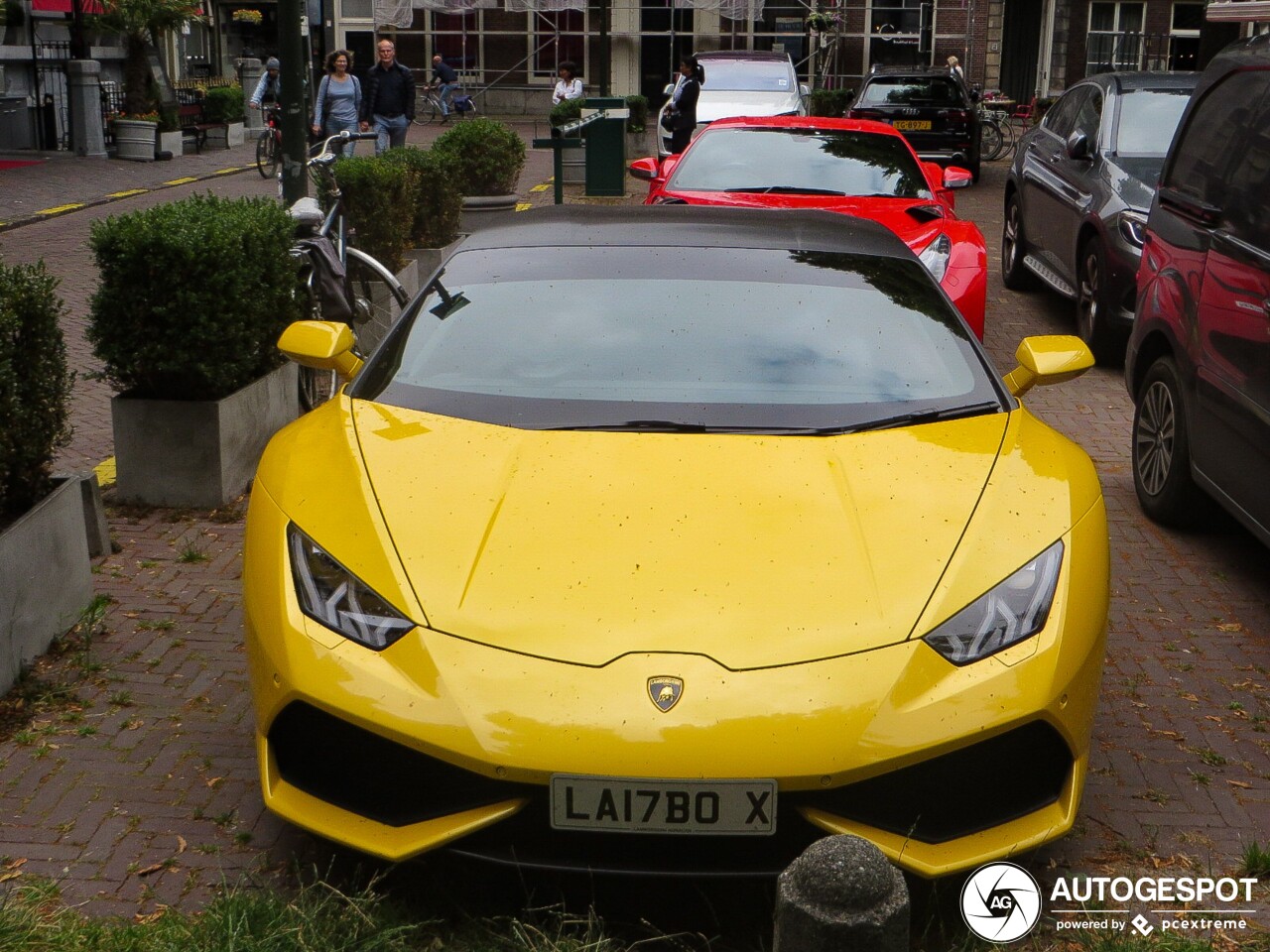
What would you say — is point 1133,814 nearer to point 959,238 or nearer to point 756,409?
point 756,409

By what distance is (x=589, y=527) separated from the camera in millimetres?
3650

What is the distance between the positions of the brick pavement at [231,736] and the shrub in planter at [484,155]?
8639 mm

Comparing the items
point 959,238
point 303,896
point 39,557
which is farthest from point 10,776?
point 959,238

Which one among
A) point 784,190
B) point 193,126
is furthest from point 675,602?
point 193,126

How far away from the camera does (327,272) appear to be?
821 centimetres

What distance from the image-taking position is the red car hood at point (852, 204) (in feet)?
30.6

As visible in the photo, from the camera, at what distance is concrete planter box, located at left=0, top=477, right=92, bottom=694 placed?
15.3 feet

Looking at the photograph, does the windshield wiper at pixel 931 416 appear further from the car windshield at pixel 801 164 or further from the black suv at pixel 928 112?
the black suv at pixel 928 112

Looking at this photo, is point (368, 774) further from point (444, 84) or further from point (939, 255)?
point (444, 84)

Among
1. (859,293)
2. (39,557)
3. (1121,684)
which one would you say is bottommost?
(1121,684)

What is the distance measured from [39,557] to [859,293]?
2.74 m

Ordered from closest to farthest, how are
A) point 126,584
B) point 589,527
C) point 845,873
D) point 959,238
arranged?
point 845,873, point 589,527, point 126,584, point 959,238

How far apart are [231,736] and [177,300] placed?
8.01ft

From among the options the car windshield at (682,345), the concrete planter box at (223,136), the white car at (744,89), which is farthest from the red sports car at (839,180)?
the concrete planter box at (223,136)
